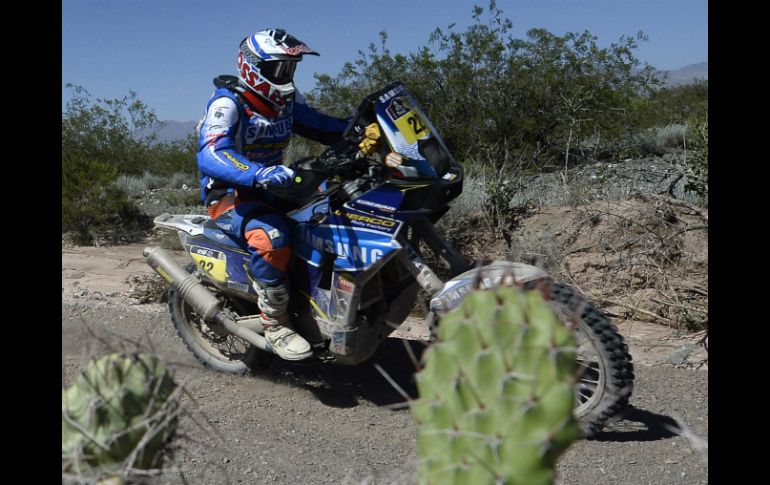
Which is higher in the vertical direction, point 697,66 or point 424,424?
point 697,66

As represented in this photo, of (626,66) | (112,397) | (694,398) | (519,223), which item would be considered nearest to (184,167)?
(626,66)

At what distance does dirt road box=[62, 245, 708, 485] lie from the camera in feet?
11.1

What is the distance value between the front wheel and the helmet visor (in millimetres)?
1826

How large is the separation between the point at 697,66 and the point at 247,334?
176662 mm

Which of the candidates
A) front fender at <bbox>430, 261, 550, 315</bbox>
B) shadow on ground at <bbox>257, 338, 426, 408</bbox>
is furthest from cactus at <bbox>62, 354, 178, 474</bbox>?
shadow on ground at <bbox>257, 338, 426, 408</bbox>

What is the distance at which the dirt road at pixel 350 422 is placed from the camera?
339 cm

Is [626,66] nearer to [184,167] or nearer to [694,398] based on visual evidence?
[694,398]

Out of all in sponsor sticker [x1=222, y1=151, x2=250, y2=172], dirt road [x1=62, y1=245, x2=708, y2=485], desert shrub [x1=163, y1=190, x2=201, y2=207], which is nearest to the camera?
dirt road [x1=62, y1=245, x2=708, y2=485]

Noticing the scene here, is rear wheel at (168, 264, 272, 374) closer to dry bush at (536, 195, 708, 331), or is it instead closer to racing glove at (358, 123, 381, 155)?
racing glove at (358, 123, 381, 155)

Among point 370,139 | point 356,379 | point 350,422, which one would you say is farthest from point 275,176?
point 356,379

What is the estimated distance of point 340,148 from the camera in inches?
160

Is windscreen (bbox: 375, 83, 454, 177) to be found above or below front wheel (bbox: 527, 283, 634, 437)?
above

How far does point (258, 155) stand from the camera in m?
4.43
